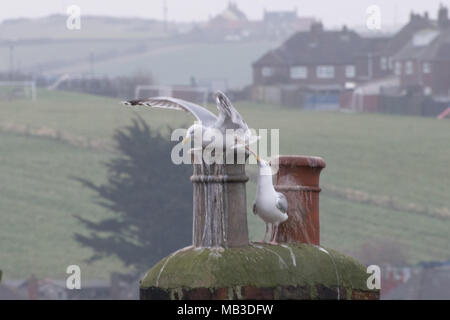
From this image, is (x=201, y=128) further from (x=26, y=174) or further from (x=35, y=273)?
(x=26, y=174)

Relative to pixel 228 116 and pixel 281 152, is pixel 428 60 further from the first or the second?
pixel 228 116

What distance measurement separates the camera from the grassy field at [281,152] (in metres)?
60.2

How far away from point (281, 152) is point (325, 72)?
65200 millimetres

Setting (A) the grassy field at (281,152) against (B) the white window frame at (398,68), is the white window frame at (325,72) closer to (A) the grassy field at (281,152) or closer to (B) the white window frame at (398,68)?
(B) the white window frame at (398,68)

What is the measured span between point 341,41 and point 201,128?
145 metres

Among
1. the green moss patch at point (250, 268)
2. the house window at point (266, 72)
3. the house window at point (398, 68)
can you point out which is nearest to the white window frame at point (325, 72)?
the house window at point (266, 72)

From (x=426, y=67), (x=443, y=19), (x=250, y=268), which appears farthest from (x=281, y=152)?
(x=250, y=268)

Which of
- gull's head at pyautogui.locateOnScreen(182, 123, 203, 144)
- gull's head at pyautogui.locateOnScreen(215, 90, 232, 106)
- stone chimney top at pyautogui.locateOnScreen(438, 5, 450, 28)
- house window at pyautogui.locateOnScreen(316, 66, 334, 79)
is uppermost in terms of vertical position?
gull's head at pyautogui.locateOnScreen(215, 90, 232, 106)

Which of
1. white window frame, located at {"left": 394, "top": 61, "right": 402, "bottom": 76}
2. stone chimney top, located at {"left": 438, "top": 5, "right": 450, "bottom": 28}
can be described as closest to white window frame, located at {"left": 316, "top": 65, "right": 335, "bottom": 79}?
white window frame, located at {"left": 394, "top": 61, "right": 402, "bottom": 76}

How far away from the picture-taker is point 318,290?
26.8 ft

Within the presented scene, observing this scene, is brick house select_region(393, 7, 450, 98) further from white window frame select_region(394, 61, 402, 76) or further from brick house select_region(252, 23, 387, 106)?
brick house select_region(252, 23, 387, 106)

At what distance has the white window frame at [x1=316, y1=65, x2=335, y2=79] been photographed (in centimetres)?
14562

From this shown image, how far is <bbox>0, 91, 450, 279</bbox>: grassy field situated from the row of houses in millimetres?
17125

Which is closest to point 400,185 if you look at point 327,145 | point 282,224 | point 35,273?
point 327,145
